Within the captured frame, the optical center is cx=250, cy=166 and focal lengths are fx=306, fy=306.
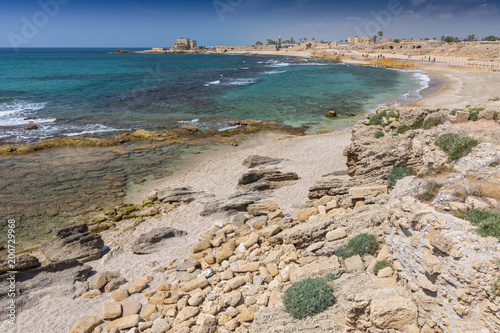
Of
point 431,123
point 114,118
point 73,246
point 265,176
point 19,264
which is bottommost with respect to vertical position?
point 73,246

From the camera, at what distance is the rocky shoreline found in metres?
5.94

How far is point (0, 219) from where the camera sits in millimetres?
15773

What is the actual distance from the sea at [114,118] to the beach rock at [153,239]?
5.03 m

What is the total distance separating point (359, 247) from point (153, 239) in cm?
857

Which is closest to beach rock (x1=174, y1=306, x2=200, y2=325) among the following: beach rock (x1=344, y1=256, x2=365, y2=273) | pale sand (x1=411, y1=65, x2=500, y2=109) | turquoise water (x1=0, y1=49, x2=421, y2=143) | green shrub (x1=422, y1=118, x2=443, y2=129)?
beach rock (x1=344, y1=256, x2=365, y2=273)

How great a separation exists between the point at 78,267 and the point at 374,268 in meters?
10.5

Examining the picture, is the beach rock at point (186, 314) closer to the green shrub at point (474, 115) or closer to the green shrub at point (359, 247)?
the green shrub at point (359, 247)

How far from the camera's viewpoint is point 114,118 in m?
36.3

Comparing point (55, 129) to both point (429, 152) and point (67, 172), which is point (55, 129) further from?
point (429, 152)

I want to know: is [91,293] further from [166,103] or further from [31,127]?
[166,103]

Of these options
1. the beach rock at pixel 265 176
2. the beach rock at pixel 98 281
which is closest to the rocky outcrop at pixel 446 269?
the beach rock at pixel 98 281

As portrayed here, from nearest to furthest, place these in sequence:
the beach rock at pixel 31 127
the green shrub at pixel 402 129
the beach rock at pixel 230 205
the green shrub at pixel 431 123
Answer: the green shrub at pixel 431 123
the green shrub at pixel 402 129
the beach rock at pixel 230 205
the beach rock at pixel 31 127

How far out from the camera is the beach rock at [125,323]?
8656 mm

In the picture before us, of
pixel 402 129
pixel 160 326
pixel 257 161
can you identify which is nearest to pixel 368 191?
pixel 402 129
